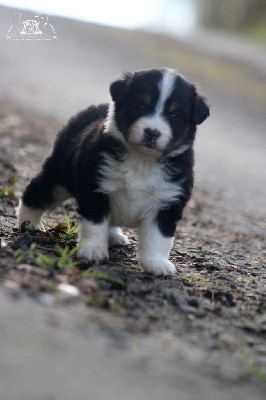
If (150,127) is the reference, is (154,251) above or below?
below

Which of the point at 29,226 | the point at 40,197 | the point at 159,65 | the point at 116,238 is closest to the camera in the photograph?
the point at 29,226

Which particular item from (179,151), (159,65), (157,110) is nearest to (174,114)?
(157,110)

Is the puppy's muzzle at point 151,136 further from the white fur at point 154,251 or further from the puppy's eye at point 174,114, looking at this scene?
the white fur at point 154,251

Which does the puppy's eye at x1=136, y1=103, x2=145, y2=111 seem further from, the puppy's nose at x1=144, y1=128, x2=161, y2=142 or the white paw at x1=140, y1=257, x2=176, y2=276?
the white paw at x1=140, y1=257, x2=176, y2=276

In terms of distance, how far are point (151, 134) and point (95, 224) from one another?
751 mm

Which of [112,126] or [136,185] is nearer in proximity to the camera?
[136,185]

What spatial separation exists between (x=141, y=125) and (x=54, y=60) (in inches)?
648

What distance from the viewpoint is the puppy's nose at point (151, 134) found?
5.55 m

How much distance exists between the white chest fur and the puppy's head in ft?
0.49

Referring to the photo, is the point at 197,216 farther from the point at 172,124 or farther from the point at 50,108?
the point at 50,108

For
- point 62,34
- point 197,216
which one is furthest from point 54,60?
point 197,216

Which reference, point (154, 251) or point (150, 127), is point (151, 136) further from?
point (154, 251)

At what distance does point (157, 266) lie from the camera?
5805mm

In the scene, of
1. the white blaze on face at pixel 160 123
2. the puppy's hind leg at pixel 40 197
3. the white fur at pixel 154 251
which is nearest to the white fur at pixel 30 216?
the puppy's hind leg at pixel 40 197
